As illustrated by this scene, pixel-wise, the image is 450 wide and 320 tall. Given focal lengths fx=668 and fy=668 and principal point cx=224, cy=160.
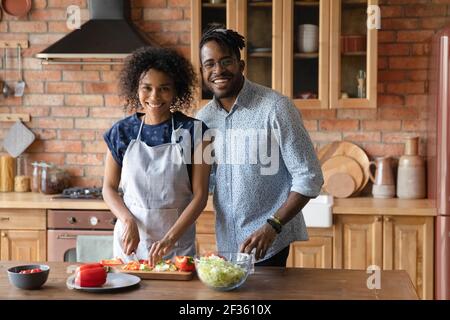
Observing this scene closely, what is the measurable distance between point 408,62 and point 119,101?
6.02ft

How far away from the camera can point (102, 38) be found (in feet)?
13.1

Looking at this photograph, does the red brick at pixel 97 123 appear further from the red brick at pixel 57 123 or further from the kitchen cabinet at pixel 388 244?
the kitchen cabinet at pixel 388 244

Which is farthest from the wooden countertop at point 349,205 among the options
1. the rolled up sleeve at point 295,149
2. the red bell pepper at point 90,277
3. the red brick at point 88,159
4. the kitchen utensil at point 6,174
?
the red bell pepper at point 90,277

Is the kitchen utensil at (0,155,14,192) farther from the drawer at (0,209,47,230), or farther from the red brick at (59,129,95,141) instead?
the drawer at (0,209,47,230)

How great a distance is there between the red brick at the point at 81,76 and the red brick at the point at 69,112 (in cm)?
19

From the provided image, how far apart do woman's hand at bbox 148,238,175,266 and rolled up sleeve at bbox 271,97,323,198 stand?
46 cm

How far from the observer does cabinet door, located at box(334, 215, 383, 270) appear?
3641 mm

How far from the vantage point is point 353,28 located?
12.7ft

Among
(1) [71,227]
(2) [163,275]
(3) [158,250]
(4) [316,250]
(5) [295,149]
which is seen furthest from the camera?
(1) [71,227]

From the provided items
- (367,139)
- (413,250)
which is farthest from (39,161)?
(413,250)

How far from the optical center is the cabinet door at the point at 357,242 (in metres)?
3.64

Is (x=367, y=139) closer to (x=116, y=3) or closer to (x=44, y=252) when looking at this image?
(x=116, y=3)

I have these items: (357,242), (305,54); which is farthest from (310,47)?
(357,242)

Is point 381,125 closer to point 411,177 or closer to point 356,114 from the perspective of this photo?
point 356,114
